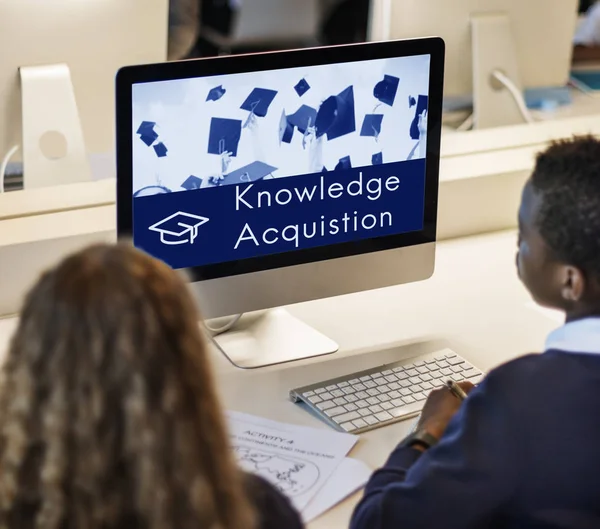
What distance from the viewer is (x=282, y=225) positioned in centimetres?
143

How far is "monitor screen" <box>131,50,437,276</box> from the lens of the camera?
1.32 metres

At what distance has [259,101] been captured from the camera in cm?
136

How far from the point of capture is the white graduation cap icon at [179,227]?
1346mm

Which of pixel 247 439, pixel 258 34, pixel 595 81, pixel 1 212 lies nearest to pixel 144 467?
pixel 247 439

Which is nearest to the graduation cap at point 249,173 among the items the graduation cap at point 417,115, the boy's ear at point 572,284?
the graduation cap at point 417,115

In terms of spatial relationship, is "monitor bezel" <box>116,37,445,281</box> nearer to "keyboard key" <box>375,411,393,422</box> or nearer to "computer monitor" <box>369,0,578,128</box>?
"keyboard key" <box>375,411,393,422</box>

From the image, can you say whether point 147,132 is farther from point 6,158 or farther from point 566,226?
point 6,158

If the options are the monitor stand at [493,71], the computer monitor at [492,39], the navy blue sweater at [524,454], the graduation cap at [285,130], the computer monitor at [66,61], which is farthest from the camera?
the monitor stand at [493,71]

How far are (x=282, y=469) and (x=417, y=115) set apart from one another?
58 cm

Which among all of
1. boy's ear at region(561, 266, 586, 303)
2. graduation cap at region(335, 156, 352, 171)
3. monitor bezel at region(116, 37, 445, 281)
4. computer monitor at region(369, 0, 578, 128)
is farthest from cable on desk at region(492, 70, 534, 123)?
boy's ear at region(561, 266, 586, 303)

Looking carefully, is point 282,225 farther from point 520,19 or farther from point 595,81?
point 595,81

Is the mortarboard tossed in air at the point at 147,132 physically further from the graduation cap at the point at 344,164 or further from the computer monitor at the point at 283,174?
the graduation cap at the point at 344,164

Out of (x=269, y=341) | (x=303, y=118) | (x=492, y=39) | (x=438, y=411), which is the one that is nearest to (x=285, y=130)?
(x=303, y=118)

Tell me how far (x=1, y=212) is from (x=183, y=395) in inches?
38.7
